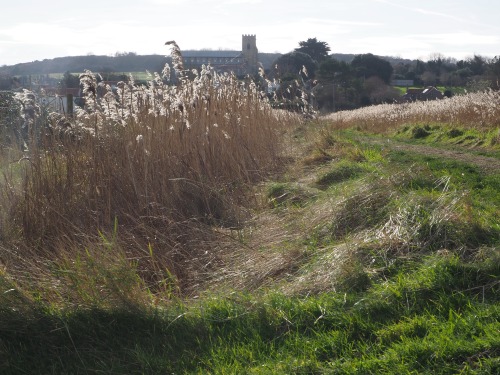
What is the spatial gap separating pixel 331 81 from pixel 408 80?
13827 millimetres

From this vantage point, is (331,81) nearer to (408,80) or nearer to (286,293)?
(408,80)

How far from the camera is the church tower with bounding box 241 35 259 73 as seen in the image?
1628cm

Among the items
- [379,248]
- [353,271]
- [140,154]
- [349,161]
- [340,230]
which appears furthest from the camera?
[349,161]

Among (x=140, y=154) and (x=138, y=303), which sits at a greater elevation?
(x=140, y=154)

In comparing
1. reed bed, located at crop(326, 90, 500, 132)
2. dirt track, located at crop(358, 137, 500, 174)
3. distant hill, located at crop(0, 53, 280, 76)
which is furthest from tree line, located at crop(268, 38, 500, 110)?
dirt track, located at crop(358, 137, 500, 174)

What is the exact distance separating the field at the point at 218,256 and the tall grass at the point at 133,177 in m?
0.02

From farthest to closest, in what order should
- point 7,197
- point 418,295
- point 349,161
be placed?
point 349,161
point 7,197
point 418,295

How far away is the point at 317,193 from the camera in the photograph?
28.1ft

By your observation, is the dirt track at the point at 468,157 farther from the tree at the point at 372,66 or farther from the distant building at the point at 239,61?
the tree at the point at 372,66

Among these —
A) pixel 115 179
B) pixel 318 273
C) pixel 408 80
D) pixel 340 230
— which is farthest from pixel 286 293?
pixel 408 80

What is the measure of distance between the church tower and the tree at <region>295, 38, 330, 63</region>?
78.5 feet

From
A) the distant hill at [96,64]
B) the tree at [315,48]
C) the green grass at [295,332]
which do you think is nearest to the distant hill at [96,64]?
the distant hill at [96,64]

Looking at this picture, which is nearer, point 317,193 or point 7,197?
point 7,197

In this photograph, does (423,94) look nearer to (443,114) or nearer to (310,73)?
(310,73)
